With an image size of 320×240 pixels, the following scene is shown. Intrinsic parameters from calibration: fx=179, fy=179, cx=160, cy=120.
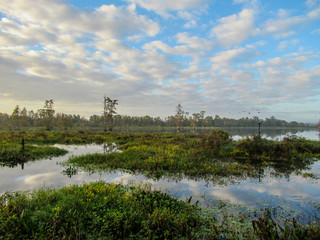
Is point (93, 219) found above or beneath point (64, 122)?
beneath

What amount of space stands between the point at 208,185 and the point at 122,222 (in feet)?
19.7

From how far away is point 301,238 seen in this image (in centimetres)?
445

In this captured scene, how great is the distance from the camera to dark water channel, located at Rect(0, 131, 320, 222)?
8.11 meters

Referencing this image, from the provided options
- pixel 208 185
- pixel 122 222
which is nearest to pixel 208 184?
pixel 208 185

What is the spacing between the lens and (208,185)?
→ 995 centimetres

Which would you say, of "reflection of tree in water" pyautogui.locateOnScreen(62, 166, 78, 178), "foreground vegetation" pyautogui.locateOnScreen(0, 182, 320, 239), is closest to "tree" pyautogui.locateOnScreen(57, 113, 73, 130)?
"reflection of tree in water" pyautogui.locateOnScreen(62, 166, 78, 178)

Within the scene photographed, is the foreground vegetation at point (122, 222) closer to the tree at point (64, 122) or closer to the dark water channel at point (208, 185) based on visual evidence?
the dark water channel at point (208, 185)

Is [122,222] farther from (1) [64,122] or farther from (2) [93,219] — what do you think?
(1) [64,122]

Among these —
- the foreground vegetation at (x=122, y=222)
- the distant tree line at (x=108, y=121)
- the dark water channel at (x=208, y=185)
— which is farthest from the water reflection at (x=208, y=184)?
the distant tree line at (x=108, y=121)

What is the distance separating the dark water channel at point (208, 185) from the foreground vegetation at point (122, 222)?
1.68 meters

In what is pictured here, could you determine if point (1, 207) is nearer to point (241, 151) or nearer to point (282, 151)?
point (241, 151)

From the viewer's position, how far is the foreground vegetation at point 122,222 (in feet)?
15.3

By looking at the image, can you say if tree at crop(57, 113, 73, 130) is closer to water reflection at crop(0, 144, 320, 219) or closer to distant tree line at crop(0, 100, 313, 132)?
distant tree line at crop(0, 100, 313, 132)

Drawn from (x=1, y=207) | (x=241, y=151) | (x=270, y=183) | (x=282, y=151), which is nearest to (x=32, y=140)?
(x=1, y=207)
